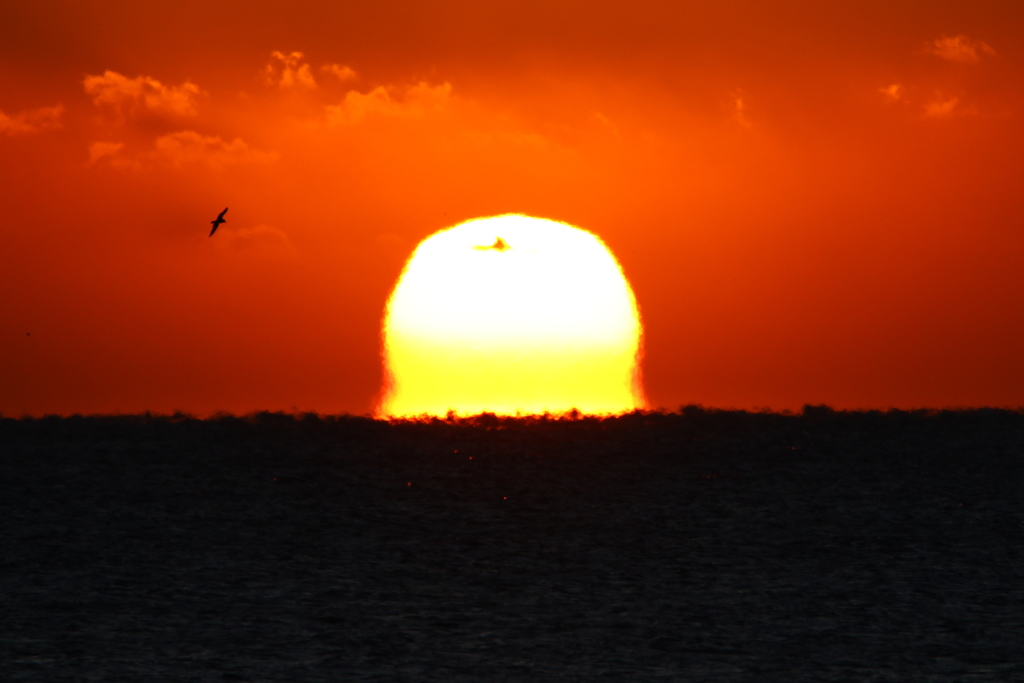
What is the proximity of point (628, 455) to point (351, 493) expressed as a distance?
18.6 feet

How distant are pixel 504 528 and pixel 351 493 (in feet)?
10.2

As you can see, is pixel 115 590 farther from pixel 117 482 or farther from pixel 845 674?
pixel 845 674

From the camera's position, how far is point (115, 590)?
53.6ft

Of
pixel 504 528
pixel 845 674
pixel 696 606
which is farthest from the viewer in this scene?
pixel 504 528

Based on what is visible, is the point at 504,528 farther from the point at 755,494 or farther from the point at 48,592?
the point at 48,592

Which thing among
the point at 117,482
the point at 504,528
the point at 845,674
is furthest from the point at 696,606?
the point at 117,482

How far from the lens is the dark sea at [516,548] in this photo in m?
13.9

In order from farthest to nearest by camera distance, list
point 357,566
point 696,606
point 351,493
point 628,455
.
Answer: point 628,455
point 351,493
point 357,566
point 696,606

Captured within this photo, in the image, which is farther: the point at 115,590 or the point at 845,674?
the point at 115,590

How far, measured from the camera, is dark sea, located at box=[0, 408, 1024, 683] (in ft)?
45.6

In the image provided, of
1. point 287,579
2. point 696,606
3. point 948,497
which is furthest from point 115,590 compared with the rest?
point 948,497

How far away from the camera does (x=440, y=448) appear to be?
24.1m

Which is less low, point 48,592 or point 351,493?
point 351,493

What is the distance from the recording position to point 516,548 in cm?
1859
